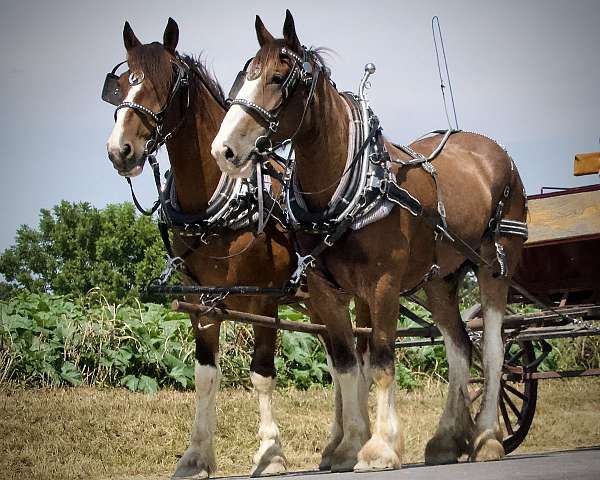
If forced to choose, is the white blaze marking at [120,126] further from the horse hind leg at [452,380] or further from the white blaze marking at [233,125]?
the horse hind leg at [452,380]

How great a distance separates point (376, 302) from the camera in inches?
263

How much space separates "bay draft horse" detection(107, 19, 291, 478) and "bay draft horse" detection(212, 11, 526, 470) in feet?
1.72

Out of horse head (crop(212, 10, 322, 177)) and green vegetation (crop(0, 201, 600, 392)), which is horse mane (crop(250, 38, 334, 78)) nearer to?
horse head (crop(212, 10, 322, 177))

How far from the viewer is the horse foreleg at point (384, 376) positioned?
6.59m

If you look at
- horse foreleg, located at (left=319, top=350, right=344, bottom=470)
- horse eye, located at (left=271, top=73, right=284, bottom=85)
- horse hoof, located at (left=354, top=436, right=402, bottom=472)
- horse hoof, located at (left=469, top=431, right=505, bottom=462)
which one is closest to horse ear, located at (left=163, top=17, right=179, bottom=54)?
horse eye, located at (left=271, top=73, right=284, bottom=85)

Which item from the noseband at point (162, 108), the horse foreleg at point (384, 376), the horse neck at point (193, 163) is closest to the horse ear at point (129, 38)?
the noseband at point (162, 108)

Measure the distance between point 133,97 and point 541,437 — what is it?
695 cm

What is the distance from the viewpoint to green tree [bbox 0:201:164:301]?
5191 centimetres

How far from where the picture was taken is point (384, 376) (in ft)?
22.0

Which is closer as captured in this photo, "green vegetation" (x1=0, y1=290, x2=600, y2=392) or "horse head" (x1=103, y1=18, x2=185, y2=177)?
"horse head" (x1=103, y1=18, x2=185, y2=177)

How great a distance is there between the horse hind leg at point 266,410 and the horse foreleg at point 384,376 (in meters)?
0.93

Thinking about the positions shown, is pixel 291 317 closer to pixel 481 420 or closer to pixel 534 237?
pixel 534 237

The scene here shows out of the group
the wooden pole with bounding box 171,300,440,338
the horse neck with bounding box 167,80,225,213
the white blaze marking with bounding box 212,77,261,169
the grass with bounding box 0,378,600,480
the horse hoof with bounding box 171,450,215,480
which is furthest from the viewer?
the grass with bounding box 0,378,600,480

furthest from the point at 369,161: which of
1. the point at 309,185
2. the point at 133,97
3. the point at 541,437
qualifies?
the point at 541,437
